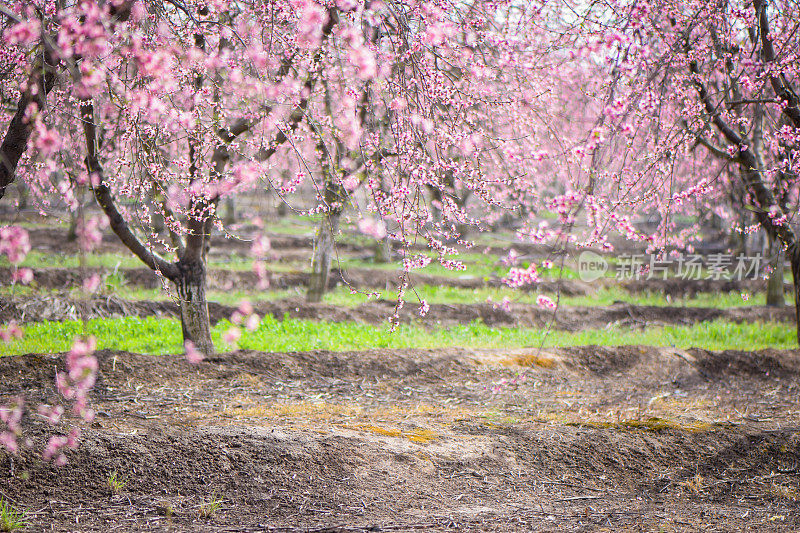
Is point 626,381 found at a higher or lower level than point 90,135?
lower

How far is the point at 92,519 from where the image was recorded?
368 cm

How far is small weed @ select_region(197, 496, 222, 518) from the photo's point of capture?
12.5 feet

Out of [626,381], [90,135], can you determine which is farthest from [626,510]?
[90,135]

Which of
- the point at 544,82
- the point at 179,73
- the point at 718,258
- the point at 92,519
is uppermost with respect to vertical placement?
the point at 544,82

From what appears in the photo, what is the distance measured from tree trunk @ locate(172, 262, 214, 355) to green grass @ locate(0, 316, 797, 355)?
0.61 metres

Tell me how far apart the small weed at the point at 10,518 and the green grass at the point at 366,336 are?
4.09 m

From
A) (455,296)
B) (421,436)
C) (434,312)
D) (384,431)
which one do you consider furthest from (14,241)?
(455,296)

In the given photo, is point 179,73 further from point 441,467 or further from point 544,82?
point 544,82

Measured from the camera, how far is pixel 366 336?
9.27 meters

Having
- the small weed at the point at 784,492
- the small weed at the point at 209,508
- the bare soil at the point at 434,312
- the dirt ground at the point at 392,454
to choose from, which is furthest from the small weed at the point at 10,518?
the bare soil at the point at 434,312

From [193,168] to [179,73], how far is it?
143cm

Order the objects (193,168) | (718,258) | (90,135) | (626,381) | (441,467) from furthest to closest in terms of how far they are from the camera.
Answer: (718,258) < (626,381) < (193,168) < (90,135) < (441,467)

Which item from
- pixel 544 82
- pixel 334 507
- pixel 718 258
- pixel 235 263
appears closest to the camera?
pixel 334 507

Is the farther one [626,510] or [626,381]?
[626,381]
